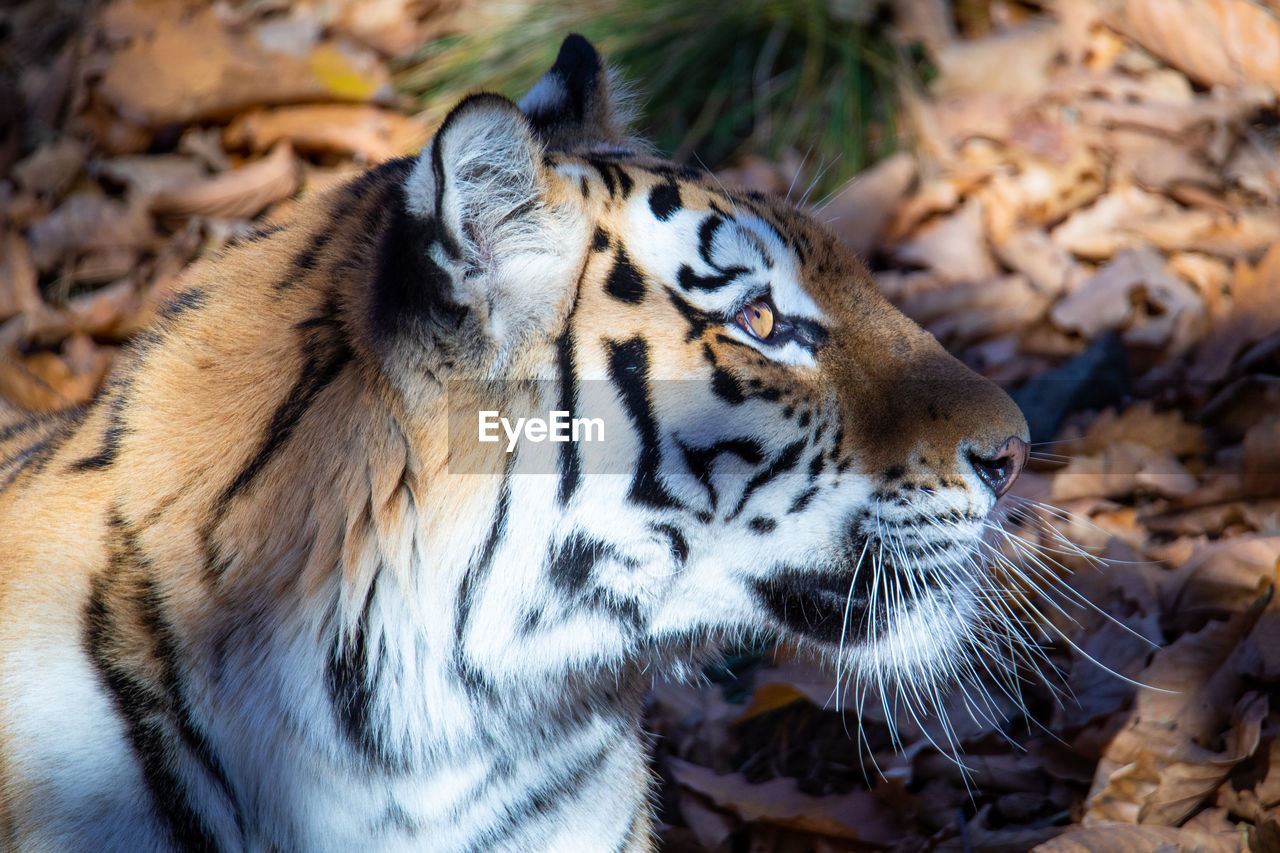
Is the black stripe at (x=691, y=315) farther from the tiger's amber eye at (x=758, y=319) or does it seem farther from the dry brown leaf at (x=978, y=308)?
the dry brown leaf at (x=978, y=308)

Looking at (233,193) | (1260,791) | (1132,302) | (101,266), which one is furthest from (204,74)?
(1260,791)

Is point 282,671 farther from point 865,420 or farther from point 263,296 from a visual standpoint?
point 865,420

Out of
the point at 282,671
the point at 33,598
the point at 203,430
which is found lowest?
the point at 282,671

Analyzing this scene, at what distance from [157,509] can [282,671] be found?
32 centimetres

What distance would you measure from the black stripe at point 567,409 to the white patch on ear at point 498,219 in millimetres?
45

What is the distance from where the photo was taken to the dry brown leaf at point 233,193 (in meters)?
4.21

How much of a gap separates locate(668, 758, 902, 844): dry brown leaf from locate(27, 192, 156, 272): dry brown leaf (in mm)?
3022

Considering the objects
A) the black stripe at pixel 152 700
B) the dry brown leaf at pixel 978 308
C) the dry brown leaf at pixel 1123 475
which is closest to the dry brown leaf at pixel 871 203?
the dry brown leaf at pixel 978 308

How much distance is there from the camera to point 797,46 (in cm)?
500

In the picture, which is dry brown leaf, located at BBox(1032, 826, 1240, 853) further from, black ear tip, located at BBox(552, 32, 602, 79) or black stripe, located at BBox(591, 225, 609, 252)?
black ear tip, located at BBox(552, 32, 602, 79)

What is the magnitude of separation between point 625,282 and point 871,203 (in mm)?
2441

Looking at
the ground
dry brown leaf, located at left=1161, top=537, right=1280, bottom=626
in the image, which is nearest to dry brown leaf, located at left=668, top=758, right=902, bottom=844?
the ground

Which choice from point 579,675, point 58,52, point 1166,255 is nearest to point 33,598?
point 579,675

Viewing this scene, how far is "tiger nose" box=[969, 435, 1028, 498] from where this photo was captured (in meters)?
1.89
